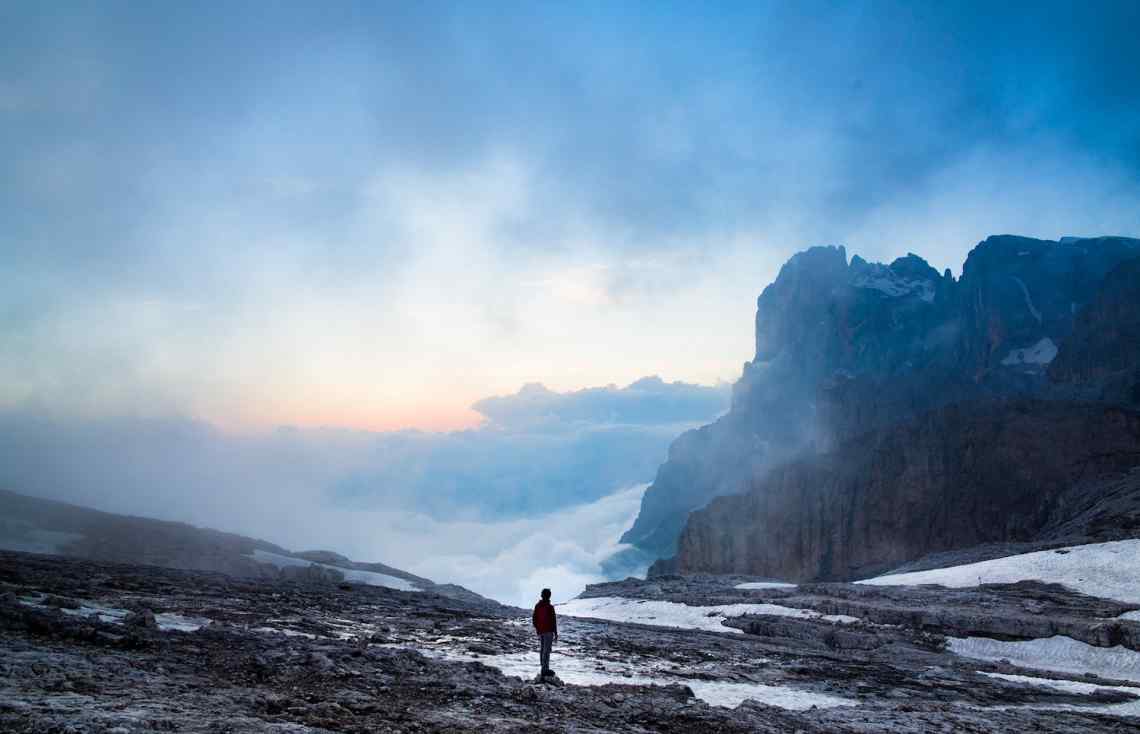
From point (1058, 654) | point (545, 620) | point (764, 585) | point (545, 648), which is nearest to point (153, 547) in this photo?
point (764, 585)

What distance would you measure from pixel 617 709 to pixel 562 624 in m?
19.4

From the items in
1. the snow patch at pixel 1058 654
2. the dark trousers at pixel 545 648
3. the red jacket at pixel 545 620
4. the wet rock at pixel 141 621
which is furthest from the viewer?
the snow patch at pixel 1058 654

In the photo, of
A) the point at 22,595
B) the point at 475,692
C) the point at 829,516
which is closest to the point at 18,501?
the point at 22,595

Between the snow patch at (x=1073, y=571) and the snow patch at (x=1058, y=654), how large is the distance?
9702 millimetres

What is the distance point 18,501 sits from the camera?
A: 70750mm

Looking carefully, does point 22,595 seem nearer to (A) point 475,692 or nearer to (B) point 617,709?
(A) point 475,692

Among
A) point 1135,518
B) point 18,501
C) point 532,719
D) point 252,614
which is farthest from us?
A: point 18,501

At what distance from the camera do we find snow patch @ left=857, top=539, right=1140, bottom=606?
38.3m

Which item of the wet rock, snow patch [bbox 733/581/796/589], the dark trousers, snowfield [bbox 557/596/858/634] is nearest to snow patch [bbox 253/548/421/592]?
snowfield [bbox 557/596/858/634]

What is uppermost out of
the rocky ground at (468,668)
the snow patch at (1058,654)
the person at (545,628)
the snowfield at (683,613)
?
the person at (545,628)

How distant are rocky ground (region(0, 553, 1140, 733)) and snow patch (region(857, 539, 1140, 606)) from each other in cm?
507

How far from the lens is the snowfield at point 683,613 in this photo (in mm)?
35812

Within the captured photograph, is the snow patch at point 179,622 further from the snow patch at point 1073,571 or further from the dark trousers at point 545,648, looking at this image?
the snow patch at point 1073,571

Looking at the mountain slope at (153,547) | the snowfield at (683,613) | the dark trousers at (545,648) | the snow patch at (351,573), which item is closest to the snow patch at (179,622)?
the dark trousers at (545,648)
